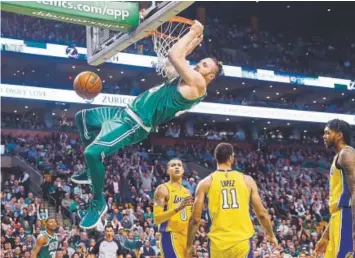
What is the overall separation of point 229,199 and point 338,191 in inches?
40.7

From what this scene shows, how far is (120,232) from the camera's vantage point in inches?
556

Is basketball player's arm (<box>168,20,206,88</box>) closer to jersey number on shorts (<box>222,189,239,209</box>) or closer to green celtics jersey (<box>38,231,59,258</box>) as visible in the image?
jersey number on shorts (<box>222,189,239,209</box>)

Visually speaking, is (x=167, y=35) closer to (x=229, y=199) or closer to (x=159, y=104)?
(x=159, y=104)

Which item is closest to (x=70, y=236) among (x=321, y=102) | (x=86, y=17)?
(x=86, y=17)

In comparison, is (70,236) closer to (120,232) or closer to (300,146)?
(120,232)

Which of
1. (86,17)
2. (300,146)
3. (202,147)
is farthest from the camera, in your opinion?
(300,146)

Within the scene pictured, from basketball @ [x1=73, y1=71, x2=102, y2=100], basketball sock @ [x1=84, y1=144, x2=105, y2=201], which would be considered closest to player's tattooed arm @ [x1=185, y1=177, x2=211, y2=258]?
basketball sock @ [x1=84, y1=144, x2=105, y2=201]

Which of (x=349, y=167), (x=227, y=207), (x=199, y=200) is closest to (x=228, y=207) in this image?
(x=227, y=207)

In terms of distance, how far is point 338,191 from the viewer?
5.92 meters

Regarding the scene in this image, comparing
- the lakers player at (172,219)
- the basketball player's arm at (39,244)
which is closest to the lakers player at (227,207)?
the lakers player at (172,219)

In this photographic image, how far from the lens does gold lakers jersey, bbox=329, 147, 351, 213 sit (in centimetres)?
585

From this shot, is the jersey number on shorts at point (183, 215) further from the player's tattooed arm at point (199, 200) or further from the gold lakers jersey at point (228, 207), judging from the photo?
the gold lakers jersey at point (228, 207)

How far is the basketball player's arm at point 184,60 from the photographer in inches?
233

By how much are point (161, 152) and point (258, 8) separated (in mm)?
14614
